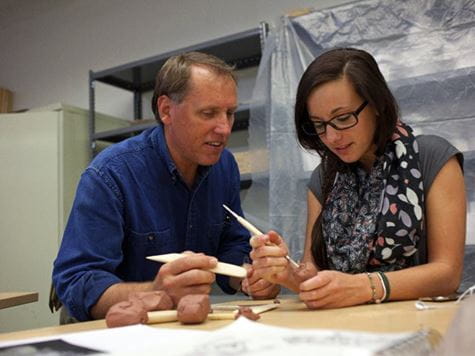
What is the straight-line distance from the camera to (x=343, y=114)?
132 cm

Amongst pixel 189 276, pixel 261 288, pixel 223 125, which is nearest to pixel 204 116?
pixel 223 125

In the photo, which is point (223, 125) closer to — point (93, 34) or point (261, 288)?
point (261, 288)

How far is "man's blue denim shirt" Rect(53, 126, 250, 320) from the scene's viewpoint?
1296mm

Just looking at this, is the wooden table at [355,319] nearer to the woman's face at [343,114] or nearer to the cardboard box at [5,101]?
the woman's face at [343,114]

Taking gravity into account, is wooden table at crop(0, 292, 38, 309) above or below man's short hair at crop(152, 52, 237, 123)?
below

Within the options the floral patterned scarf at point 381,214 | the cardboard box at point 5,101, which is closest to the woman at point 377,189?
the floral patterned scarf at point 381,214

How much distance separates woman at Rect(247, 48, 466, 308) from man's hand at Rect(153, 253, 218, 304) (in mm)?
146

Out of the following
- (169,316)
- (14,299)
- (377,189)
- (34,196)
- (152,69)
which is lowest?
(14,299)

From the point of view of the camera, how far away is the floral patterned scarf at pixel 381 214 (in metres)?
1.28

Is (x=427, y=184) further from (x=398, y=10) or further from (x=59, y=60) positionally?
(x=59, y=60)

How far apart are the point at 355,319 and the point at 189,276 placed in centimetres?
33

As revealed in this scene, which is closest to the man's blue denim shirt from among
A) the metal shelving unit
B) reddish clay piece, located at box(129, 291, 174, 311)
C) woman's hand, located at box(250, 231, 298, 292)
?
reddish clay piece, located at box(129, 291, 174, 311)

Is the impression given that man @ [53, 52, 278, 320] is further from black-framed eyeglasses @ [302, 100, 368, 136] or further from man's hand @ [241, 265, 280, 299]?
black-framed eyeglasses @ [302, 100, 368, 136]

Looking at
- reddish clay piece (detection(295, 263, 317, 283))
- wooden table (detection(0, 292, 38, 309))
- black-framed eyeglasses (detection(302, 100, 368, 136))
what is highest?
black-framed eyeglasses (detection(302, 100, 368, 136))
